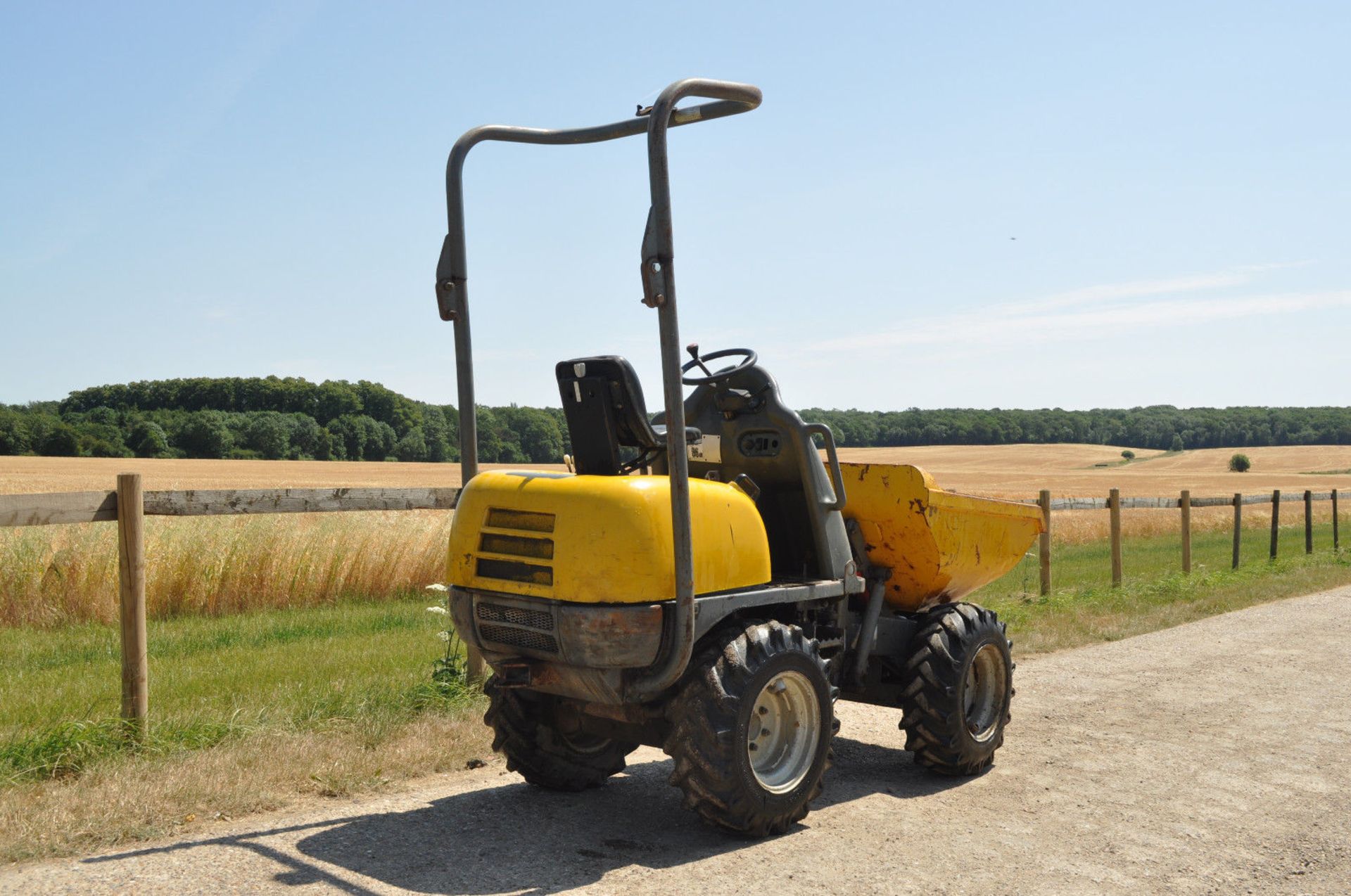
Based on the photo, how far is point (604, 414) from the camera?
4.96 m

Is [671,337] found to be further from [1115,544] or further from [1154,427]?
[1154,427]

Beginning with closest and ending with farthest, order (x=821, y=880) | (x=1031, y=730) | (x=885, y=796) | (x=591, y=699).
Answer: (x=821, y=880), (x=591, y=699), (x=885, y=796), (x=1031, y=730)

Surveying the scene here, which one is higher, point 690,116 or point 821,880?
point 690,116

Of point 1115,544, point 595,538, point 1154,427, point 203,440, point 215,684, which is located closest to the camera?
point 595,538

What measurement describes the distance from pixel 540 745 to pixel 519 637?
0.86 meters

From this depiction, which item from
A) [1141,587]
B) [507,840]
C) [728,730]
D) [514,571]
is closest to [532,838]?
[507,840]

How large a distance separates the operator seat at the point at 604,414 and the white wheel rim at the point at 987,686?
2439mm

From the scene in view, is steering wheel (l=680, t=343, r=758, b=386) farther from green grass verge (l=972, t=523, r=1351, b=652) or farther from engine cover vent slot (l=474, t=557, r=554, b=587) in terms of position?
green grass verge (l=972, t=523, r=1351, b=652)

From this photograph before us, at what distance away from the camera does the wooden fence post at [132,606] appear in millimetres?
6105

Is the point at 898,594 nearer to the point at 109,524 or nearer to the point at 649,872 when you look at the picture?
the point at 649,872

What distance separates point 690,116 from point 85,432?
190 ft

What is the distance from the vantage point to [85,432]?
183 ft

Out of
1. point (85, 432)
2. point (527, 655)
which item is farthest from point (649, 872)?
point (85, 432)

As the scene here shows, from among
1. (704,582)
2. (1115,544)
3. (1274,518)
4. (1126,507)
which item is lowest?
(1274,518)
